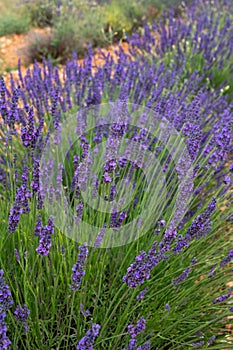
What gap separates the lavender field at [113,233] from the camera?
4.87ft

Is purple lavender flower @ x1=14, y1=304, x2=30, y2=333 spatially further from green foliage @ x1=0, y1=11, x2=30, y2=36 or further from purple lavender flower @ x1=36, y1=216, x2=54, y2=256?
green foliage @ x1=0, y1=11, x2=30, y2=36

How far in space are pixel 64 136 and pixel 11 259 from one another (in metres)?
1.20

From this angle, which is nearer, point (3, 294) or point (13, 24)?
point (3, 294)

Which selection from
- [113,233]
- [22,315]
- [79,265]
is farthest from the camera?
[113,233]

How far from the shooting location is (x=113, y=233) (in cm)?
184

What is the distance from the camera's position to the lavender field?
1483 mm

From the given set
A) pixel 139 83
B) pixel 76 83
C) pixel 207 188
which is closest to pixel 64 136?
pixel 76 83

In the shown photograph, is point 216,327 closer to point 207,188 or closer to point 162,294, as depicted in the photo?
point 162,294

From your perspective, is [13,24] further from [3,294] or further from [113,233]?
[3,294]

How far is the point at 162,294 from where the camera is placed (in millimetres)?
1795

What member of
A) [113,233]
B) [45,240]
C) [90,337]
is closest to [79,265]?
[45,240]

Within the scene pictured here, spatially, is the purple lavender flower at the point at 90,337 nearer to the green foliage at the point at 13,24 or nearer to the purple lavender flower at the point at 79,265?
the purple lavender flower at the point at 79,265

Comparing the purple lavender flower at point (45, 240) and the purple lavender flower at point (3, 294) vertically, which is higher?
the purple lavender flower at point (45, 240)

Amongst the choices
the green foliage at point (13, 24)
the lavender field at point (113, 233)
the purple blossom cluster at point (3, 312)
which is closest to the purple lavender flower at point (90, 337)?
the lavender field at point (113, 233)
